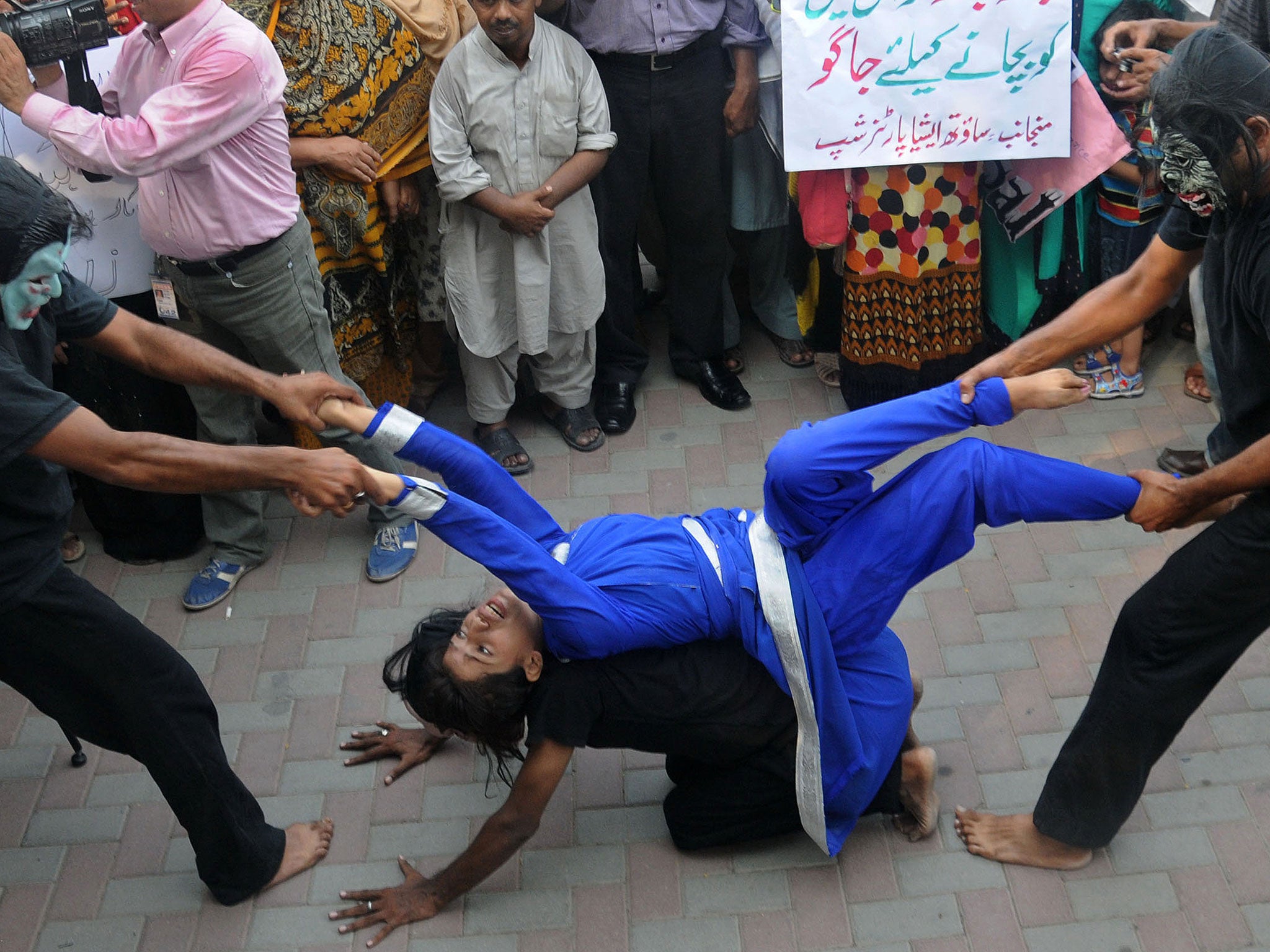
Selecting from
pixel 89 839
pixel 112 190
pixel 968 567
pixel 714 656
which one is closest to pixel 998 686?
pixel 968 567

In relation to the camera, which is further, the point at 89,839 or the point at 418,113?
the point at 418,113

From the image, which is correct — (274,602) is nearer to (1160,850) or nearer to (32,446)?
(32,446)

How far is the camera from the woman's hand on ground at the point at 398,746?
3.44m

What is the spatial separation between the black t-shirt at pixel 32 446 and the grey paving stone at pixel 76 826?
101 cm

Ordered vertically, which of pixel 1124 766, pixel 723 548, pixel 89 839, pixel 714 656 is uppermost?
pixel 723 548

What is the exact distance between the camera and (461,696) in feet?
9.18

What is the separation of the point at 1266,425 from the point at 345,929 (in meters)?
2.45

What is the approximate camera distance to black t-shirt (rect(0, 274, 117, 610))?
7.86 ft

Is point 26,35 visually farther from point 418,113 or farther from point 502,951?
point 502,951

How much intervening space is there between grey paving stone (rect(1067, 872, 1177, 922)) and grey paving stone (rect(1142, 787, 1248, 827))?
0.60ft

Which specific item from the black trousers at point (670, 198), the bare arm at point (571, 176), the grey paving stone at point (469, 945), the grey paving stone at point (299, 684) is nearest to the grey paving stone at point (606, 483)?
the black trousers at point (670, 198)

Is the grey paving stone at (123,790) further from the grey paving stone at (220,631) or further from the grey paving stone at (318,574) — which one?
the grey paving stone at (318,574)

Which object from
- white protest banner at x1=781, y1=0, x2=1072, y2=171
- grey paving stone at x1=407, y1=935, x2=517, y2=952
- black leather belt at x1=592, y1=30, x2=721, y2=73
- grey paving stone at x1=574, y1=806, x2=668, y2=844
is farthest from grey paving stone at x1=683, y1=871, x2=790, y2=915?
black leather belt at x1=592, y1=30, x2=721, y2=73

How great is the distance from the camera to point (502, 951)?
298 cm
